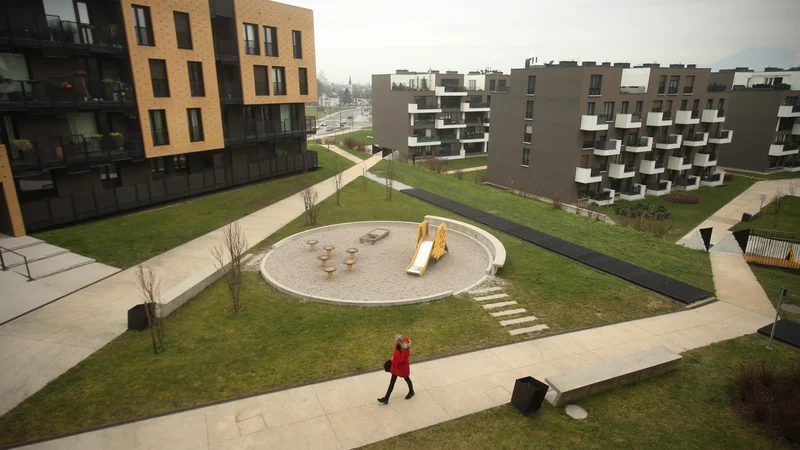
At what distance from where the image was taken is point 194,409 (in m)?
9.95

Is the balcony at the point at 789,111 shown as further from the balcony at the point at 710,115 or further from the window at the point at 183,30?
the window at the point at 183,30

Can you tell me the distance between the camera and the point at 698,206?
153 feet

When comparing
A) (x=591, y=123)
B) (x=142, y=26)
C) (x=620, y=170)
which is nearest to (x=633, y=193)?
(x=620, y=170)

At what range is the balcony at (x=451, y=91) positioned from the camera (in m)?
69.0

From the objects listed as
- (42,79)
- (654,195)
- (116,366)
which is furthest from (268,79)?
(654,195)

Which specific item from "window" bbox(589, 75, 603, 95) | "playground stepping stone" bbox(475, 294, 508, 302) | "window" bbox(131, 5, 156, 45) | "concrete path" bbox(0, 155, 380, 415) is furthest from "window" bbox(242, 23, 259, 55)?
"window" bbox(589, 75, 603, 95)

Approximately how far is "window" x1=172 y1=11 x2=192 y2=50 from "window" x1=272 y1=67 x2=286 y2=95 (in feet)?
24.3

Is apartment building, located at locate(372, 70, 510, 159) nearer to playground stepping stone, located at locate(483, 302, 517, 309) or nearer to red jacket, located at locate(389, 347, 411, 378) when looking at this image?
playground stepping stone, located at locate(483, 302, 517, 309)

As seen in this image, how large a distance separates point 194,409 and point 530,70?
154 ft

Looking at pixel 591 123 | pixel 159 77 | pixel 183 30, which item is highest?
pixel 183 30

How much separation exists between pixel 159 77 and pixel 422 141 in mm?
46444

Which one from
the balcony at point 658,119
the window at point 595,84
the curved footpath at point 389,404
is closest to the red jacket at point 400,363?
the curved footpath at point 389,404

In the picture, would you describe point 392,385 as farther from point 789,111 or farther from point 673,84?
point 789,111

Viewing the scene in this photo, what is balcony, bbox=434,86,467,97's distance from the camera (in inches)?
2717
